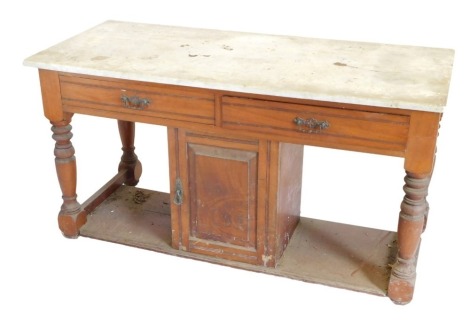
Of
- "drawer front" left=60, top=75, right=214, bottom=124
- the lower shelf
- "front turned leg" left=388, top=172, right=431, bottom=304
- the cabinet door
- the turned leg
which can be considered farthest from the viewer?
the turned leg

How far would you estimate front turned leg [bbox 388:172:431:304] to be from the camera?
3467 millimetres

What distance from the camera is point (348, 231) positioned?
428 centimetres

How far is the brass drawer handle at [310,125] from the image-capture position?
11.2 feet

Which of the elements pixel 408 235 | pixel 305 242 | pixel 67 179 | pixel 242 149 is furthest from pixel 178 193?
pixel 408 235

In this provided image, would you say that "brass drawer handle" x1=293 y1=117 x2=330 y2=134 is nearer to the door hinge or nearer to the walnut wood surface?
the walnut wood surface

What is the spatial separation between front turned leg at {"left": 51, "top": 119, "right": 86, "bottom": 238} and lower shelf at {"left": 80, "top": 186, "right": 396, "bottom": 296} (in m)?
0.08

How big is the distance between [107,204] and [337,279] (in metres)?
1.54

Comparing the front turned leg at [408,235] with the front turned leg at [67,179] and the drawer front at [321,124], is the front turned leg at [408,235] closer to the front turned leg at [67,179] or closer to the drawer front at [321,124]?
the drawer front at [321,124]

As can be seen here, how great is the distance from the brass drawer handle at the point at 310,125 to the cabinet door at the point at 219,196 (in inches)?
10.8

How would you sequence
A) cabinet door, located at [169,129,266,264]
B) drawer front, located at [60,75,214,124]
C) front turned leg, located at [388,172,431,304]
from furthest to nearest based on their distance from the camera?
cabinet door, located at [169,129,266,264] → drawer front, located at [60,75,214,124] → front turned leg, located at [388,172,431,304]

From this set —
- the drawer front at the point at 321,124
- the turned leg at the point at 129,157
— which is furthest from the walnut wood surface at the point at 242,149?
the turned leg at the point at 129,157

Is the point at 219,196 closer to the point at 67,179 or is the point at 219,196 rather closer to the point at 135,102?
the point at 135,102

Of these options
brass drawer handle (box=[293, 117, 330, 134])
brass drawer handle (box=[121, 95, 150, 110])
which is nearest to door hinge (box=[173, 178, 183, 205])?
brass drawer handle (box=[121, 95, 150, 110])

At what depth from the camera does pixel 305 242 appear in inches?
164
